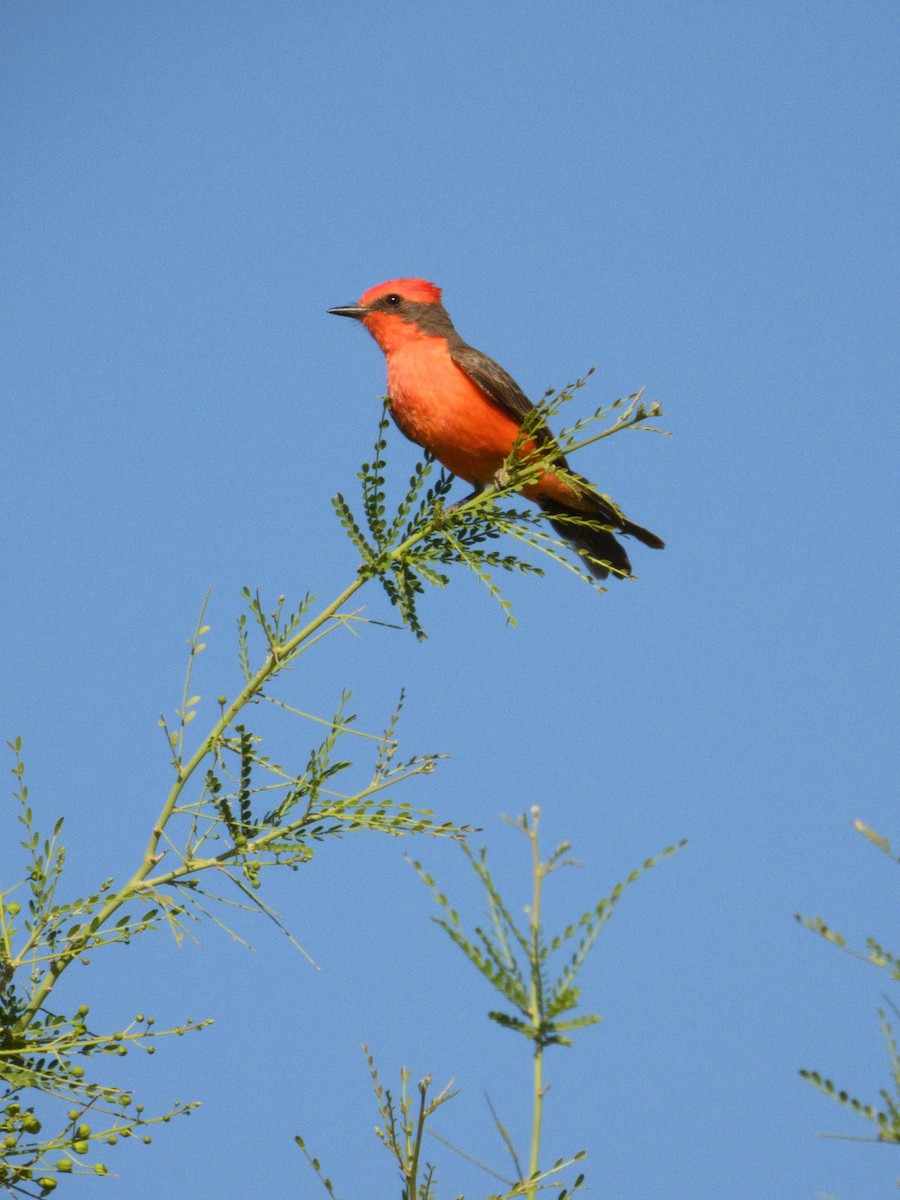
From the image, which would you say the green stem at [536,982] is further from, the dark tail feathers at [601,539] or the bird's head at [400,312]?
the bird's head at [400,312]

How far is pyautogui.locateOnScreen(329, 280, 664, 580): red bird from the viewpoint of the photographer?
5.38 m

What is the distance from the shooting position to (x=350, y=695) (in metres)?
2.84

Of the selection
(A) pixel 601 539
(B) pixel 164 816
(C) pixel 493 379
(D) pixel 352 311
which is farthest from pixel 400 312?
(B) pixel 164 816

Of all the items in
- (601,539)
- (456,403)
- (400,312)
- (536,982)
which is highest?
(400,312)

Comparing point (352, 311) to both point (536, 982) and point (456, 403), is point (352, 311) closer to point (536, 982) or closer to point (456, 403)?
point (456, 403)

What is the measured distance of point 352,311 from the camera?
6.10 meters

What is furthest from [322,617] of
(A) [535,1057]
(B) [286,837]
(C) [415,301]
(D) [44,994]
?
(C) [415,301]

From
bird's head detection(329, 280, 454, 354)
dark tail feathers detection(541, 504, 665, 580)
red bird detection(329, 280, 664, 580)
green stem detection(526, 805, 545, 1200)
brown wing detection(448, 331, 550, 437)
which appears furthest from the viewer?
bird's head detection(329, 280, 454, 354)

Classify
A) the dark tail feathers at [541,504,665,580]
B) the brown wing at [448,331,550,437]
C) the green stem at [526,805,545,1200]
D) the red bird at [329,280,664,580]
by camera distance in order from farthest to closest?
the brown wing at [448,331,550,437] < the red bird at [329,280,664,580] < the dark tail feathers at [541,504,665,580] < the green stem at [526,805,545,1200]

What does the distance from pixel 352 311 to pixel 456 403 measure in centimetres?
99

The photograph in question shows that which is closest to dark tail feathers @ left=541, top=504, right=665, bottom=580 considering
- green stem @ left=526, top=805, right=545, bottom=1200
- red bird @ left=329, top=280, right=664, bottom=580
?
red bird @ left=329, top=280, right=664, bottom=580

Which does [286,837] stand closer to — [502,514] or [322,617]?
[322,617]

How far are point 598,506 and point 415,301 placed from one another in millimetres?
1465

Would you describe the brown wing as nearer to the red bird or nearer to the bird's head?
the red bird
